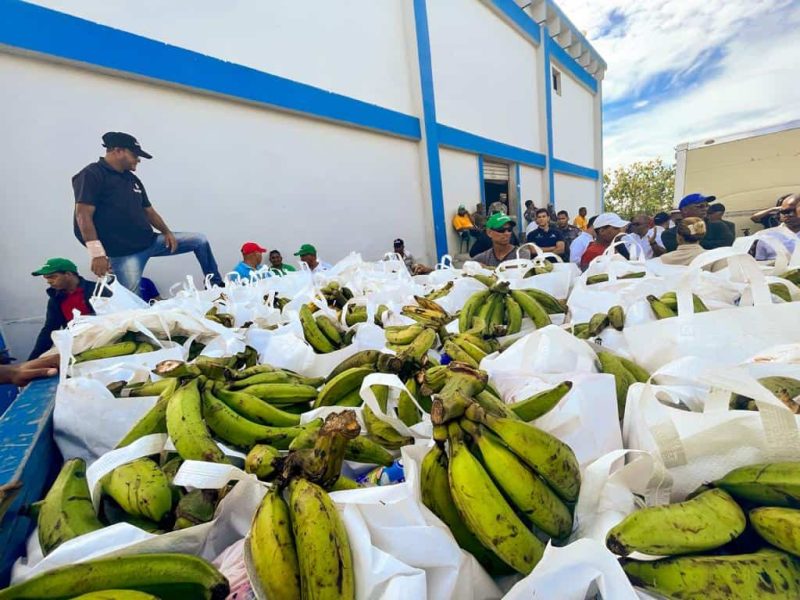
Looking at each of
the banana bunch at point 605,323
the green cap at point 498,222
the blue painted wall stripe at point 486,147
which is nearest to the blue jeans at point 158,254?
the green cap at point 498,222

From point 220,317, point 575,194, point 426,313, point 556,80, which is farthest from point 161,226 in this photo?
point 575,194

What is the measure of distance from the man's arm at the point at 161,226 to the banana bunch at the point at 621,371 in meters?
4.56

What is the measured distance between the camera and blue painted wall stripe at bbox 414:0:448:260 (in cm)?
732

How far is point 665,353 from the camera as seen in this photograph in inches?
42.0

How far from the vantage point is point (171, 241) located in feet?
14.0

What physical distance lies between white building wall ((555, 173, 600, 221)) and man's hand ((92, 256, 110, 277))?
45.3 ft

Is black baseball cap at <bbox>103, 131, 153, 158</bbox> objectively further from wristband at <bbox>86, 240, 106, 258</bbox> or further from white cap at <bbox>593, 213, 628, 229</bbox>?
white cap at <bbox>593, 213, 628, 229</bbox>

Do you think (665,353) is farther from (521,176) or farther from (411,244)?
(521,176)

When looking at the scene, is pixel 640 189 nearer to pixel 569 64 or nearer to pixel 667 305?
pixel 569 64

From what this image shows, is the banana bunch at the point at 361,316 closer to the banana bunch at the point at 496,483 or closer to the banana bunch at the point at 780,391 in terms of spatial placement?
the banana bunch at the point at 496,483

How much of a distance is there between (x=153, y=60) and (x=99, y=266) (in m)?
2.28

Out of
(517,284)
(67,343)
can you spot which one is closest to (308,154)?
(517,284)

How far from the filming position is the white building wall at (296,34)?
400cm

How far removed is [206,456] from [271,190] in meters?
5.15
